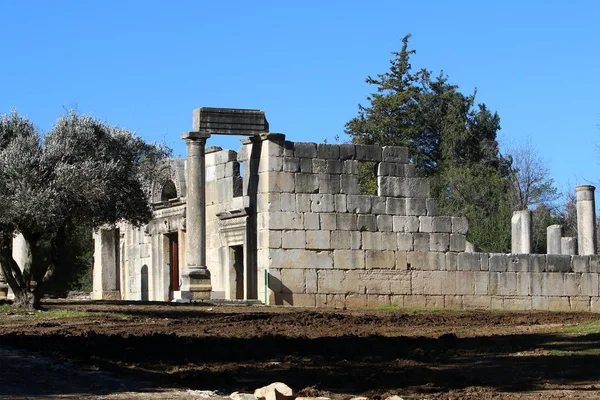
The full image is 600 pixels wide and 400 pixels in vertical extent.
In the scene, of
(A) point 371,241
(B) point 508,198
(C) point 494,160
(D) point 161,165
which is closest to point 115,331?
(A) point 371,241

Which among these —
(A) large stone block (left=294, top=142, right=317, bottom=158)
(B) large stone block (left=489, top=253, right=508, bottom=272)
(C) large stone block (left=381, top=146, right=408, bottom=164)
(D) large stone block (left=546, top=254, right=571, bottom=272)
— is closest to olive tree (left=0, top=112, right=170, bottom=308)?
(A) large stone block (left=294, top=142, right=317, bottom=158)

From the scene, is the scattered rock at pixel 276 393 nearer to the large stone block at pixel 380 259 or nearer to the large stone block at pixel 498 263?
the large stone block at pixel 380 259

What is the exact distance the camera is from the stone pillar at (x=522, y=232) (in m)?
31.2

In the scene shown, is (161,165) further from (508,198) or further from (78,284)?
(508,198)

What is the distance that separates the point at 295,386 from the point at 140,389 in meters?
1.54

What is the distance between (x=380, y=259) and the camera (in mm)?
27109

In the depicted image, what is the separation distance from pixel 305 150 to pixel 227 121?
192 centimetres

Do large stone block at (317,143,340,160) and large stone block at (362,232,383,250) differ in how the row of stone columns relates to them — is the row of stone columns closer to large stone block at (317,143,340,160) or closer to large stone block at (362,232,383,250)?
large stone block at (362,232,383,250)

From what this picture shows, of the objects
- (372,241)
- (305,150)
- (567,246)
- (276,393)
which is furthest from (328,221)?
(276,393)

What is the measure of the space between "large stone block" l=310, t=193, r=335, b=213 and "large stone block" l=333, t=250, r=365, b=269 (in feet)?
3.28

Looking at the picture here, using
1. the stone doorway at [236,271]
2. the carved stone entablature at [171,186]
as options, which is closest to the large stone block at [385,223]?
the stone doorway at [236,271]

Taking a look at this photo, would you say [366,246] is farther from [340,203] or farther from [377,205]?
[340,203]

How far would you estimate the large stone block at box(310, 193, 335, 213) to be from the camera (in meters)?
26.5

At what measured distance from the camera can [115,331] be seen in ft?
56.8
